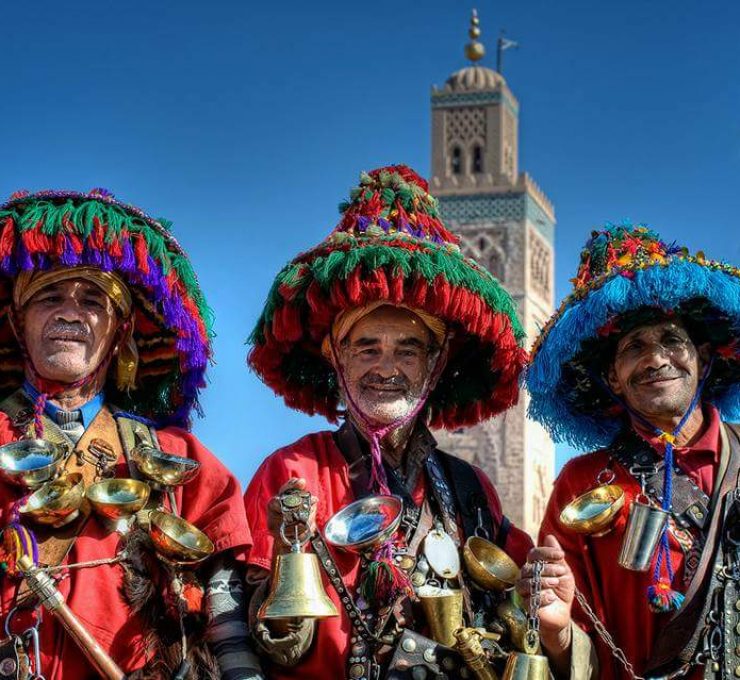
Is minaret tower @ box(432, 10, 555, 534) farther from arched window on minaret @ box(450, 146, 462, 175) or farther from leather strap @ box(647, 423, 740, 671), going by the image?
leather strap @ box(647, 423, 740, 671)

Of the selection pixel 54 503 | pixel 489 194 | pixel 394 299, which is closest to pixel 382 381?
pixel 394 299

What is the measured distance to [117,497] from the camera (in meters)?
4.35

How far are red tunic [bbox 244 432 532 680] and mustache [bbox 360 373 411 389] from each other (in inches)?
A: 10.5

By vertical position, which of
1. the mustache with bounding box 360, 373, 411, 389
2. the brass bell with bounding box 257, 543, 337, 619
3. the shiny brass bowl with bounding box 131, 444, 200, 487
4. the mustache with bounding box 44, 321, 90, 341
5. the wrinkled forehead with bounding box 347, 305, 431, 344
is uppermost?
the wrinkled forehead with bounding box 347, 305, 431, 344

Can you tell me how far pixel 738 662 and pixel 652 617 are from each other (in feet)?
1.08

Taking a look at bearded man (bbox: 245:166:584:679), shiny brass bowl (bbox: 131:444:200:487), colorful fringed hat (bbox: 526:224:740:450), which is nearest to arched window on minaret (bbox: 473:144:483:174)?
colorful fringed hat (bbox: 526:224:740:450)

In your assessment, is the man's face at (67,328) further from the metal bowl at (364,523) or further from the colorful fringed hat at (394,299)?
the metal bowl at (364,523)

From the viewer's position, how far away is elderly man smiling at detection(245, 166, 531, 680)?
14.7 ft

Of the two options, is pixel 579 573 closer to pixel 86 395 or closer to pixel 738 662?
pixel 738 662

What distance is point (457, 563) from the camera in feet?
15.4

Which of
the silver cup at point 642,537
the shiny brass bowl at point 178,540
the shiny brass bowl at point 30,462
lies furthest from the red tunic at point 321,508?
the shiny brass bowl at point 30,462

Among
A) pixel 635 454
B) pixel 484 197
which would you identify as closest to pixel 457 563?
pixel 635 454

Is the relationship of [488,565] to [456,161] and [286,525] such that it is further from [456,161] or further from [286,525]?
[456,161]

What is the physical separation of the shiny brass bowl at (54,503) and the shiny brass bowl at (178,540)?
255 mm
